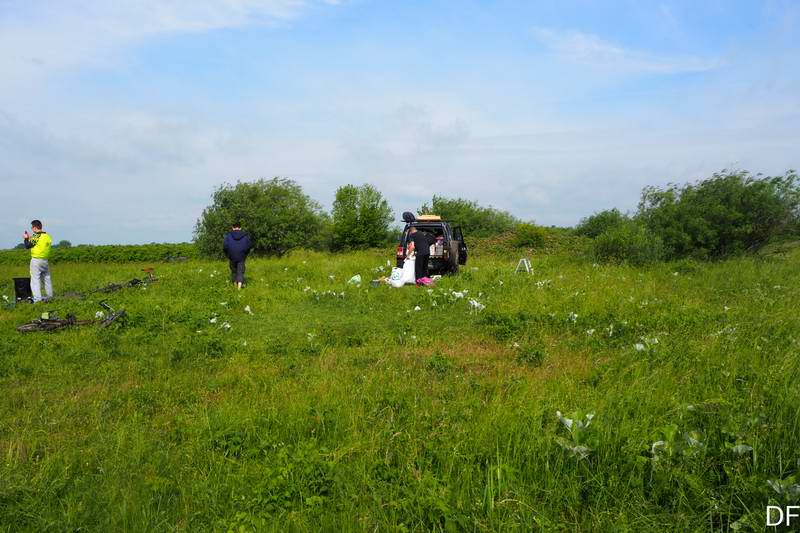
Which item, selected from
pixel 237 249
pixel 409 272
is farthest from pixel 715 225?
pixel 237 249

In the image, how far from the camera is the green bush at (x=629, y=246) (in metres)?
14.0

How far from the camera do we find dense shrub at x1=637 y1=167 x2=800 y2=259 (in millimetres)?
14094

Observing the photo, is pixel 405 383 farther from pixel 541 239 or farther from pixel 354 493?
pixel 541 239

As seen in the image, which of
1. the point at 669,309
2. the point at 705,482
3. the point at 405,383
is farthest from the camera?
the point at 669,309

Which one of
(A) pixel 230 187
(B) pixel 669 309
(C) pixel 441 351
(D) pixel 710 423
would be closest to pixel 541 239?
(A) pixel 230 187

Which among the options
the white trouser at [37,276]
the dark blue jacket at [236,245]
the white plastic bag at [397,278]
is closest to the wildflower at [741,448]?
the white plastic bag at [397,278]

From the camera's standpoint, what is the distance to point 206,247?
23875mm

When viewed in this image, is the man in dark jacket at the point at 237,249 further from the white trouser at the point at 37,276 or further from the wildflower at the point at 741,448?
the wildflower at the point at 741,448

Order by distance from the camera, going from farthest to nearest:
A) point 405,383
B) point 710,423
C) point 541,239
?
point 541,239, point 405,383, point 710,423

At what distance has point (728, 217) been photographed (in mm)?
14250

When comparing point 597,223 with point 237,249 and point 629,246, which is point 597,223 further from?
point 237,249

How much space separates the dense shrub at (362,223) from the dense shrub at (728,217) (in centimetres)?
2141

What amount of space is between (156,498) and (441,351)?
357 centimetres

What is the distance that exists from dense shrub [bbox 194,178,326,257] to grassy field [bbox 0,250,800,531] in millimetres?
16224
